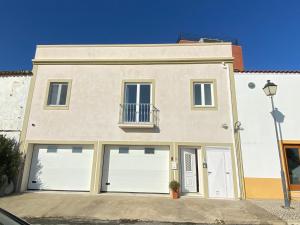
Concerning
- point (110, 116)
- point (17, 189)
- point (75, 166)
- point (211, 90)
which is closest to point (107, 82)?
point (110, 116)

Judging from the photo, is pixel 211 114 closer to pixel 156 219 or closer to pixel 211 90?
pixel 211 90

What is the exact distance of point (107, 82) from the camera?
12000 millimetres

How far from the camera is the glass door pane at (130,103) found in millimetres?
11445

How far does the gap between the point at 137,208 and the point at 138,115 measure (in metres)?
4.63

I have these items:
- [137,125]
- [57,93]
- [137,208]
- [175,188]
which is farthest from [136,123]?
[57,93]

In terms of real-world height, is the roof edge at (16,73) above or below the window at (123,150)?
above

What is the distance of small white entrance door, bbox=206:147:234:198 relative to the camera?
33.7 ft

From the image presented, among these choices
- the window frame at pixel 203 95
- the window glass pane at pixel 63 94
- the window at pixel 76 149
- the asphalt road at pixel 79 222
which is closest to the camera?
the asphalt road at pixel 79 222

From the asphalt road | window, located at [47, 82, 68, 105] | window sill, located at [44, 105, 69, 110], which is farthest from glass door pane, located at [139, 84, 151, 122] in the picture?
the asphalt road

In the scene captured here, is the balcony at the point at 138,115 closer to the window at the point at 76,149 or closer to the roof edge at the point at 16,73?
the window at the point at 76,149

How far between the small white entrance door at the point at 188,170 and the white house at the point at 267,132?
2276 mm

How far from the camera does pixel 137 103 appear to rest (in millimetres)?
11641

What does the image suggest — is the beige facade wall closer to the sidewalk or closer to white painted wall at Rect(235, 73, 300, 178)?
white painted wall at Rect(235, 73, 300, 178)

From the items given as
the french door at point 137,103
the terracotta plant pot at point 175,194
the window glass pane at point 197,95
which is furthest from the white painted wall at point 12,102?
the window glass pane at point 197,95
